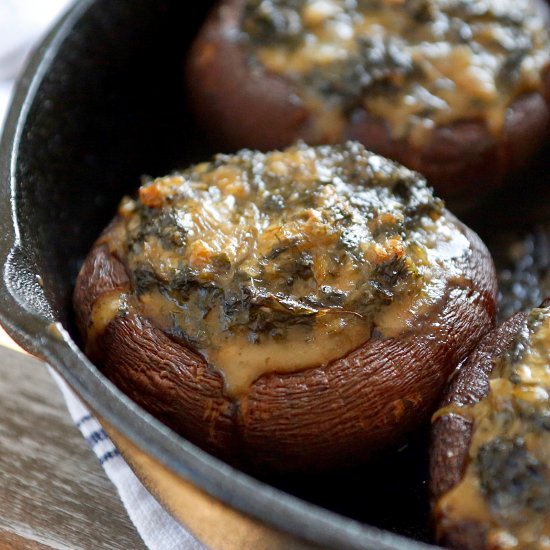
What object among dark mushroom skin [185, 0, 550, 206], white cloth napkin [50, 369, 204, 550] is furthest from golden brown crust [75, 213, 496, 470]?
dark mushroom skin [185, 0, 550, 206]

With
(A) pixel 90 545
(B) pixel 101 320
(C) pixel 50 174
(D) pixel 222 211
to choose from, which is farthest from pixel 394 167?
(A) pixel 90 545

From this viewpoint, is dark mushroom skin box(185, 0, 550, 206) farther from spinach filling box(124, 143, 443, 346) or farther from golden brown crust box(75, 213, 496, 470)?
golden brown crust box(75, 213, 496, 470)

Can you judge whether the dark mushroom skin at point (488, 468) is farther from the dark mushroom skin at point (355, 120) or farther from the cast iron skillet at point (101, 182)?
the dark mushroom skin at point (355, 120)

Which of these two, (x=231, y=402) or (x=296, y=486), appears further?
(x=296, y=486)

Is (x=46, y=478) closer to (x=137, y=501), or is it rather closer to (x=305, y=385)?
(x=137, y=501)

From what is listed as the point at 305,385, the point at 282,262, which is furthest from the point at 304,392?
the point at 282,262

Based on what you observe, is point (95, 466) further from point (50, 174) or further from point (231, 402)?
point (50, 174)
